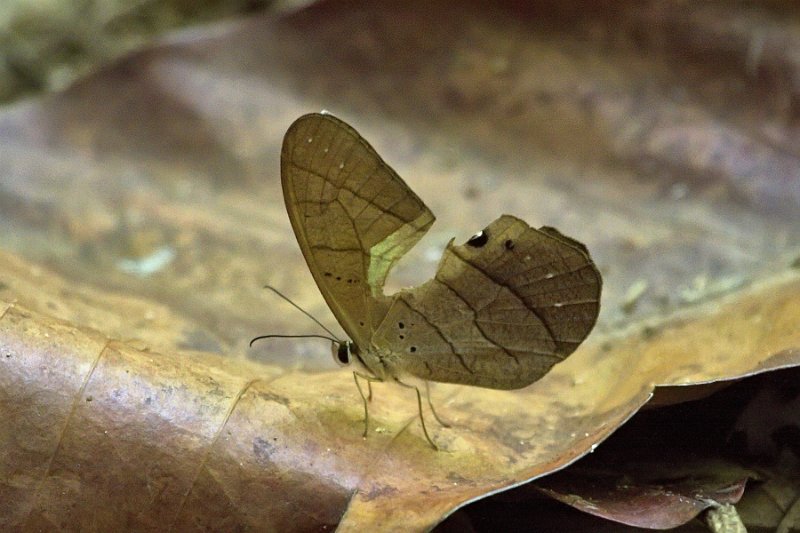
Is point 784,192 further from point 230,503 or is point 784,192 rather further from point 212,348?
point 230,503

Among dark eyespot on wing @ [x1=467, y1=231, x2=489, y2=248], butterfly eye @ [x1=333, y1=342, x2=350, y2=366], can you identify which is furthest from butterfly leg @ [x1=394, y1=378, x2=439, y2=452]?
dark eyespot on wing @ [x1=467, y1=231, x2=489, y2=248]

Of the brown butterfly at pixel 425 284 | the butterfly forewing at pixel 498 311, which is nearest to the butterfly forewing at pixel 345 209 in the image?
the brown butterfly at pixel 425 284

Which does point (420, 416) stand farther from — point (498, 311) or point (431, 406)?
point (498, 311)

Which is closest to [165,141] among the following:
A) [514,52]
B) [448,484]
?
[514,52]

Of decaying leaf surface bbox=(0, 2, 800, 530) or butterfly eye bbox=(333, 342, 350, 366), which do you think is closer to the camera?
decaying leaf surface bbox=(0, 2, 800, 530)

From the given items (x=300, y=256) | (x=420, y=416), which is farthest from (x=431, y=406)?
(x=300, y=256)

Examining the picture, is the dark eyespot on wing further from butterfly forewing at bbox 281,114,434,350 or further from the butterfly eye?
the butterfly eye
